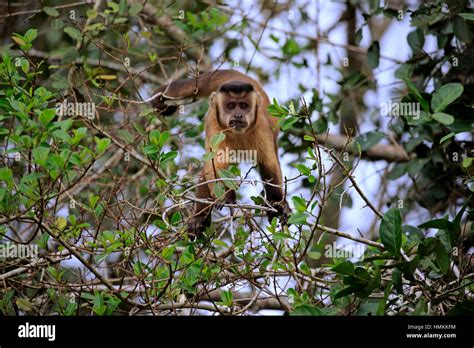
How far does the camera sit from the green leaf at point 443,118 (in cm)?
489

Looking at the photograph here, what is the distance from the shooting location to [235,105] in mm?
6824

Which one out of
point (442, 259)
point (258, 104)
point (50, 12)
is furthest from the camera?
point (258, 104)

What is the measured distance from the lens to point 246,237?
551 centimetres

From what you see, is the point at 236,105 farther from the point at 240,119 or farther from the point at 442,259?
the point at 442,259

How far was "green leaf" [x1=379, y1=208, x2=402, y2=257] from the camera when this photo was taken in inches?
173

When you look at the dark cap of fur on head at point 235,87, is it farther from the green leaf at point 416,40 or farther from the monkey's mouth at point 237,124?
the green leaf at point 416,40

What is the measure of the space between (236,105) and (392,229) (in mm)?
2745

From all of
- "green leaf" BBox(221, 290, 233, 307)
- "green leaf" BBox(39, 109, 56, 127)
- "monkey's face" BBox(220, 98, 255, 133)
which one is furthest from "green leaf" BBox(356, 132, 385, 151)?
"green leaf" BBox(39, 109, 56, 127)

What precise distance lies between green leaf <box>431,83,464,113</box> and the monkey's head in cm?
210

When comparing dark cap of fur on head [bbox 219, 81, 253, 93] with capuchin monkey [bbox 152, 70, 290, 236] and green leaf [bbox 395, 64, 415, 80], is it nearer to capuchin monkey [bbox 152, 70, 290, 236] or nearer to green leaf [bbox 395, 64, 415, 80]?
capuchin monkey [bbox 152, 70, 290, 236]

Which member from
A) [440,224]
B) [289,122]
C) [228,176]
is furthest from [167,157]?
[440,224]
